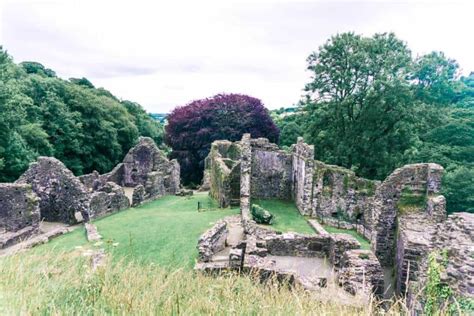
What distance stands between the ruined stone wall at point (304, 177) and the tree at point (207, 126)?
1856 centimetres

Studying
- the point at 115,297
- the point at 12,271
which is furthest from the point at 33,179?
the point at 115,297

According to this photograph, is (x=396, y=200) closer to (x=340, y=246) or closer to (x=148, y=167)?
(x=340, y=246)

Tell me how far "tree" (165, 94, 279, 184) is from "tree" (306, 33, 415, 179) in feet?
39.3

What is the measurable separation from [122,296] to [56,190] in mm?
17188

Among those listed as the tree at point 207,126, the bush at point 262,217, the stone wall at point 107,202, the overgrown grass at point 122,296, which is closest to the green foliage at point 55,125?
the tree at point 207,126

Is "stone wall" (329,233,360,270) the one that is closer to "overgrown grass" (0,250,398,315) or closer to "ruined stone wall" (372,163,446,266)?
"ruined stone wall" (372,163,446,266)

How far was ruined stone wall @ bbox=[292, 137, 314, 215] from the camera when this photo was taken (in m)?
18.0

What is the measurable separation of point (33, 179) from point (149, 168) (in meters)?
11.4

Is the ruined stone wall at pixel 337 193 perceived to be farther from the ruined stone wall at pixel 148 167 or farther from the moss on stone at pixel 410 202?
the ruined stone wall at pixel 148 167

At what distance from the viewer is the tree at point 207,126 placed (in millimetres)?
37875

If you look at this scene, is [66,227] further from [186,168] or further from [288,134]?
[288,134]

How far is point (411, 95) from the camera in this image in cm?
2412

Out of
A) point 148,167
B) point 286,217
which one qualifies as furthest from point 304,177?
point 148,167

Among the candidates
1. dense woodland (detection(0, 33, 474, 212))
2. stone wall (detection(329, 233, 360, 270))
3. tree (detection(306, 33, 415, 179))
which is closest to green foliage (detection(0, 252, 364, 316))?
stone wall (detection(329, 233, 360, 270))
